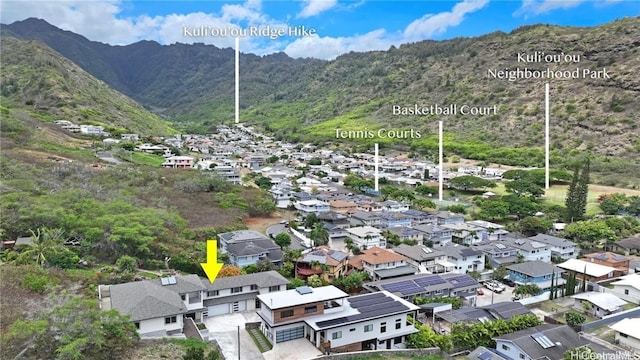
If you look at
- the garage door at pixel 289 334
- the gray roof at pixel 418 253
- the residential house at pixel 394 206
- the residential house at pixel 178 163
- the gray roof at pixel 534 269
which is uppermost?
the residential house at pixel 178 163

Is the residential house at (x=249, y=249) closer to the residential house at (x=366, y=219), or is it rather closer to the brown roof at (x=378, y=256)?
the brown roof at (x=378, y=256)

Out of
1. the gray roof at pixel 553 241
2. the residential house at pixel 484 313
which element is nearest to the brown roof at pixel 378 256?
the residential house at pixel 484 313

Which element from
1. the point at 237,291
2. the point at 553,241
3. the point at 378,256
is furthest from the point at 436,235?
the point at 237,291

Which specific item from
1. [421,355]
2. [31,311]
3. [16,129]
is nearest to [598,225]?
[421,355]

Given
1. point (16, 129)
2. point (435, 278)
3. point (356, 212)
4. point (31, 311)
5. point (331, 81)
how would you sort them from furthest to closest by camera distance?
point (331, 81) → point (16, 129) → point (356, 212) → point (435, 278) → point (31, 311)

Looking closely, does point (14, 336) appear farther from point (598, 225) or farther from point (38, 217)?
point (598, 225)

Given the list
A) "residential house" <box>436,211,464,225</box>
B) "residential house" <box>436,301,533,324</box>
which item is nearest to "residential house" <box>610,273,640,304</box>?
"residential house" <box>436,301,533,324</box>
